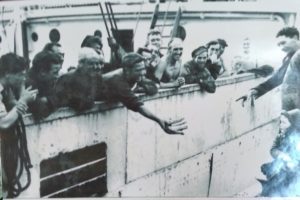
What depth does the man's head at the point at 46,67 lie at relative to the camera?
2355 millimetres

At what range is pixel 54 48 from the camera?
7.80 ft

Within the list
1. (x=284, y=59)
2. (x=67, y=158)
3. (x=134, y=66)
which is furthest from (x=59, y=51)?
(x=284, y=59)

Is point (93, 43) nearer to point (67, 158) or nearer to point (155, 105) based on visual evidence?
point (155, 105)

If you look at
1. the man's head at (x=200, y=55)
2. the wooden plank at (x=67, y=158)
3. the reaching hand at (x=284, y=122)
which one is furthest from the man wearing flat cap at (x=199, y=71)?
the wooden plank at (x=67, y=158)

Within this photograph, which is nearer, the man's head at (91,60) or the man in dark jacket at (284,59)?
the man in dark jacket at (284,59)

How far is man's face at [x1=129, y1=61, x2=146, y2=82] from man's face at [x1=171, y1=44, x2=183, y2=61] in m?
0.16

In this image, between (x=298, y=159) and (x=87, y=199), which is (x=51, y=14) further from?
(x=298, y=159)

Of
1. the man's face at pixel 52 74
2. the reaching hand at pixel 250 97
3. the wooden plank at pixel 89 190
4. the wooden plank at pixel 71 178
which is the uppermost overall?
the man's face at pixel 52 74

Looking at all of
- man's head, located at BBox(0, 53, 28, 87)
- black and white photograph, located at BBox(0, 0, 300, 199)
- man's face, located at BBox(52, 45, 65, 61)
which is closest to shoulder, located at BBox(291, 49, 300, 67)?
black and white photograph, located at BBox(0, 0, 300, 199)

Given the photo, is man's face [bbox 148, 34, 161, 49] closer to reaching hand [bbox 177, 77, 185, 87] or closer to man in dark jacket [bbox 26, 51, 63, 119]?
reaching hand [bbox 177, 77, 185, 87]

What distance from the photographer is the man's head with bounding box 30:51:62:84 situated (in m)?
2.36

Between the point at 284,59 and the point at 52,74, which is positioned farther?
the point at 52,74

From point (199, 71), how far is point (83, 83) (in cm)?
58

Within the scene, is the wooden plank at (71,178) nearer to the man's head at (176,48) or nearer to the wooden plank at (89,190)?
the wooden plank at (89,190)
